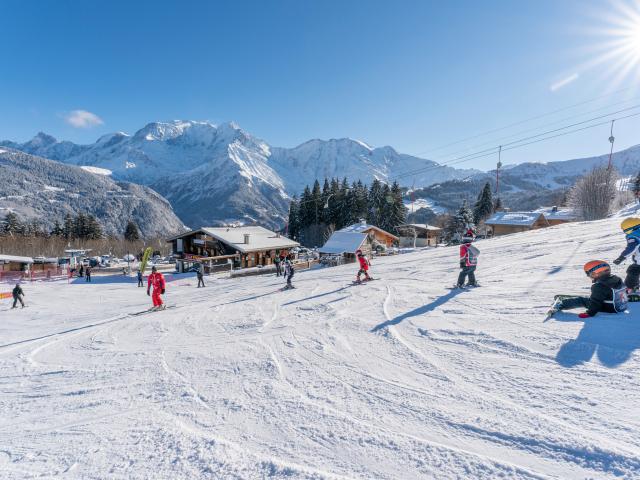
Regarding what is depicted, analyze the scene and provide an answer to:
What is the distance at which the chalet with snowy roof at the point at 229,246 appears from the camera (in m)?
32.8

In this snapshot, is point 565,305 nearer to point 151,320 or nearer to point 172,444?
point 172,444

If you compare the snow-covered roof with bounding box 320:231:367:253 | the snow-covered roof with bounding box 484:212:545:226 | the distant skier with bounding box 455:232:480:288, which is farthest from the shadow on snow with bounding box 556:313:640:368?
the snow-covered roof with bounding box 484:212:545:226

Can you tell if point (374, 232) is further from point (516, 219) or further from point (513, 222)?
point (516, 219)

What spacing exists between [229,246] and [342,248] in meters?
12.6

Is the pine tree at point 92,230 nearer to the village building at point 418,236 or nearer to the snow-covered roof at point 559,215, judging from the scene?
the village building at point 418,236

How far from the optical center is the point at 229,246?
34531mm

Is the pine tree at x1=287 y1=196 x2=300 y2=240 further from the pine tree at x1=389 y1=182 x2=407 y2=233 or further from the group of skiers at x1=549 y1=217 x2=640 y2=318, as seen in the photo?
the group of skiers at x1=549 y1=217 x2=640 y2=318

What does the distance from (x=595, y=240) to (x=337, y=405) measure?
15710mm

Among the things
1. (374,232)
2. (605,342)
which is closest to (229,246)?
(374,232)

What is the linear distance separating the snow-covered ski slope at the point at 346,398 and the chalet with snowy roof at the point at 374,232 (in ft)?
109

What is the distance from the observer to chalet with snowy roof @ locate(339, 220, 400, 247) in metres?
41.3

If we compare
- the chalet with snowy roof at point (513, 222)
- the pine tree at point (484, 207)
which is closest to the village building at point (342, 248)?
the chalet with snowy roof at point (513, 222)

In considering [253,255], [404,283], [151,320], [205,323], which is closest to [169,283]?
[253,255]

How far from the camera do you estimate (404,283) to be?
11.4 meters
